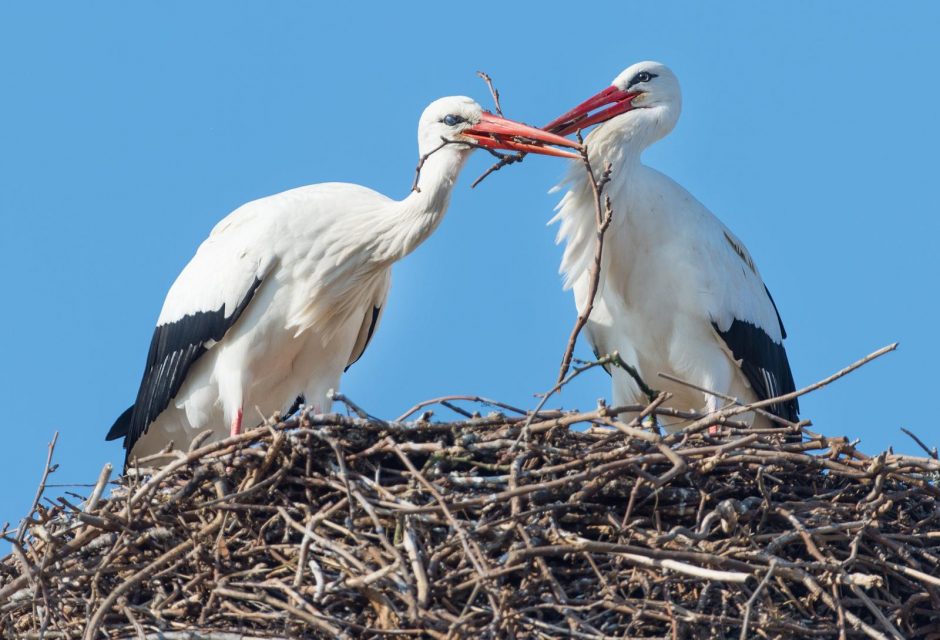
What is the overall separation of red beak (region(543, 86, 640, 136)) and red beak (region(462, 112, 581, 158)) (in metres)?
0.60

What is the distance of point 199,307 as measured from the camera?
23.2 ft

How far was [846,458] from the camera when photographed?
570cm

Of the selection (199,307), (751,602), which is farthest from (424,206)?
(751,602)

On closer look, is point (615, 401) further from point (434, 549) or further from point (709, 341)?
point (434, 549)

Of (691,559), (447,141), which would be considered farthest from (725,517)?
(447,141)

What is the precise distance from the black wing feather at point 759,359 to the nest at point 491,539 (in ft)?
5.74

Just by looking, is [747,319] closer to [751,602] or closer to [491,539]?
[491,539]

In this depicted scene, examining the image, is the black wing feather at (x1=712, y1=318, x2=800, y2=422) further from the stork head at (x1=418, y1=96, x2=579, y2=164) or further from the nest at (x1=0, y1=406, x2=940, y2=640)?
the nest at (x1=0, y1=406, x2=940, y2=640)

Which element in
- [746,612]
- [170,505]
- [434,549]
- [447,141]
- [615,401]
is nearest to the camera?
[746,612]

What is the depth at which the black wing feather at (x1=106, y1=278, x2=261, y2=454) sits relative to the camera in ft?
23.0

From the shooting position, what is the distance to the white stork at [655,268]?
7.38 m

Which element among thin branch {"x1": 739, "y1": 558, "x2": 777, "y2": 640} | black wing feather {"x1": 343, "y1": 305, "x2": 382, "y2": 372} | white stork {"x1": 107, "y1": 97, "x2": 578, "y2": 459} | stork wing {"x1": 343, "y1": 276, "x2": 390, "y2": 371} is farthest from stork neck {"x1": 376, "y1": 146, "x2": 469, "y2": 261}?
thin branch {"x1": 739, "y1": 558, "x2": 777, "y2": 640}

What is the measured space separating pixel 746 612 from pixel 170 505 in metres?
1.89

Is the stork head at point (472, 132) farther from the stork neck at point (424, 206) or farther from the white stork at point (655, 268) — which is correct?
the white stork at point (655, 268)
